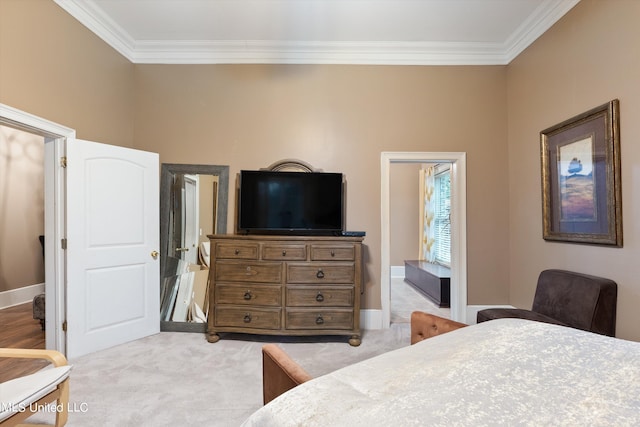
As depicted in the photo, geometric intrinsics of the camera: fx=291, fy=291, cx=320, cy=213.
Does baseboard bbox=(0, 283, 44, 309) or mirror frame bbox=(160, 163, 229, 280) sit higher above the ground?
mirror frame bbox=(160, 163, 229, 280)

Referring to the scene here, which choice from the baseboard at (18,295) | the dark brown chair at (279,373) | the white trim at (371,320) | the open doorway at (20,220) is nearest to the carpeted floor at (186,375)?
the white trim at (371,320)

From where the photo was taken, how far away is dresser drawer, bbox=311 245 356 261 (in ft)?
9.48

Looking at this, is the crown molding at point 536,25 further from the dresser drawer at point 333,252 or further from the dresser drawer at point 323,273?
the dresser drawer at point 323,273

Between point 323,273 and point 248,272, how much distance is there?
753mm

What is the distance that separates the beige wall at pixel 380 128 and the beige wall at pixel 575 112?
18 centimetres

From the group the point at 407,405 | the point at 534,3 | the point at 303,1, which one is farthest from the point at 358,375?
the point at 534,3

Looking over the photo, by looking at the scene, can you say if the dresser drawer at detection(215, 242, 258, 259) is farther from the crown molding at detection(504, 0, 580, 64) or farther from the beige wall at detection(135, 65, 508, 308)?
the crown molding at detection(504, 0, 580, 64)

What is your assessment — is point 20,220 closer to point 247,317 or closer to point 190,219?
point 190,219

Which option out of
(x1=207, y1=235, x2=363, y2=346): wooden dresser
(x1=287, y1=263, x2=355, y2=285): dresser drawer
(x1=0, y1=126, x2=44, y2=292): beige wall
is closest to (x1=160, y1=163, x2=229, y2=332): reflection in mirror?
(x1=207, y1=235, x2=363, y2=346): wooden dresser

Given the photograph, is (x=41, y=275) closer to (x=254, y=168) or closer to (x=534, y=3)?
(x=254, y=168)

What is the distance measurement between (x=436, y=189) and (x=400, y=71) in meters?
3.14

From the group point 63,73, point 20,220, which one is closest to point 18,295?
point 20,220

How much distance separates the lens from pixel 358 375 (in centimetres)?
83

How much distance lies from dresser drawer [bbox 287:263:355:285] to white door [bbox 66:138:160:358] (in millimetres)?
1621
